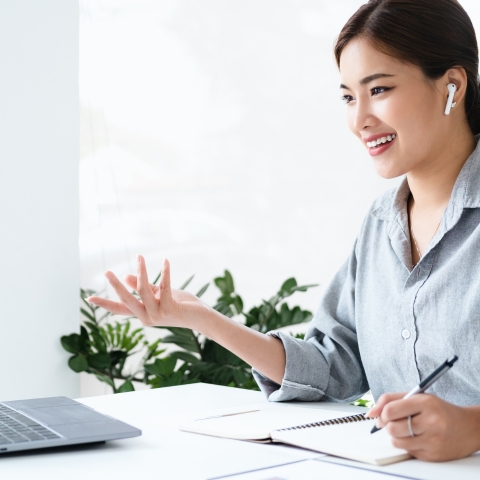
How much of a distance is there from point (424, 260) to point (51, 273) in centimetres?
150

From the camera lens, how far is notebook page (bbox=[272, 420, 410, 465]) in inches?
34.9

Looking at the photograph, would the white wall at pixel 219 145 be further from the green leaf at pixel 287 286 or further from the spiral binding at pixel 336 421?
the spiral binding at pixel 336 421

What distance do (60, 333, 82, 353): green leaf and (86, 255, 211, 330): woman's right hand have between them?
1.20 metres

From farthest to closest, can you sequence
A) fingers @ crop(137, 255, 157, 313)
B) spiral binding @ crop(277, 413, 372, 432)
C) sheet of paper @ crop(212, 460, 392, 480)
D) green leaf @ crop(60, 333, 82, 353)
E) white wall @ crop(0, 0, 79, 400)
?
green leaf @ crop(60, 333, 82, 353)
white wall @ crop(0, 0, 79, 400)
fingers @ crop(137, 255, 157, 313)
spiral binding @ crop(277, 413, 372, 432)
sheet of paper @ crop(212, 460, 392, 480)

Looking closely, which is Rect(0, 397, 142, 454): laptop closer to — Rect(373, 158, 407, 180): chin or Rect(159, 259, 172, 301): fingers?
Rect(159, 259, 172, 301): fingers

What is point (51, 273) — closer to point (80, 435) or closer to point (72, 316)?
point (72, 316)

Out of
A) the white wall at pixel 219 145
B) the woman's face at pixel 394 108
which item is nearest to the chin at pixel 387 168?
the woman's face at pixel 394 108

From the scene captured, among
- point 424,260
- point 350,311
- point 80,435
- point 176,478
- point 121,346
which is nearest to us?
point 176,478

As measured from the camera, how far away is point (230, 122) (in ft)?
11.1

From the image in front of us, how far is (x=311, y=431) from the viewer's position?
101 centimetres

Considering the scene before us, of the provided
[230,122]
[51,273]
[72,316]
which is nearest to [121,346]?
[72,316]

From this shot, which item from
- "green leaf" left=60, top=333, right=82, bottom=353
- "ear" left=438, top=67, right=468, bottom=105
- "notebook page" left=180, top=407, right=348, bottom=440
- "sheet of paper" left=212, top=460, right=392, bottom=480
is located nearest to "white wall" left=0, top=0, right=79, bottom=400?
"green leaf" left=60, top=333, right=82, bottom=353

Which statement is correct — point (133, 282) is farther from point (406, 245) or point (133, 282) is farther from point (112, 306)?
point (406, 245)

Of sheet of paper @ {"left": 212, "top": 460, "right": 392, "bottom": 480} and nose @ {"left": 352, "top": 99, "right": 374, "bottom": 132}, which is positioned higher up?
nose @ {"left": 352, "top": 99, "right": 374, "bottom": 132}
